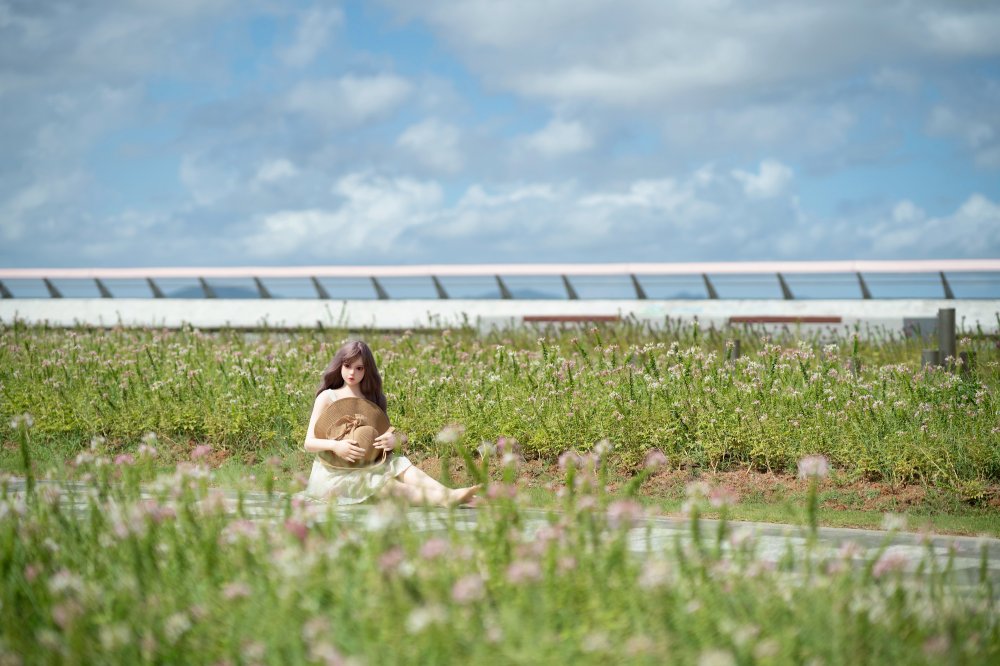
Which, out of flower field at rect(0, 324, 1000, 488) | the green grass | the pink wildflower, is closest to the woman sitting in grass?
flower field at rect(0, 324, 1000, 488)

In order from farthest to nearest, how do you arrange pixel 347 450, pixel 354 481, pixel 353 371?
pixel 353 371 < pixel 354 481 < pixel 347 450

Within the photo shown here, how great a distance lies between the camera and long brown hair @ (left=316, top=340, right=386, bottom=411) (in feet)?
26.9

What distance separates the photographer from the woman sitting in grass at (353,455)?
26.0 feet

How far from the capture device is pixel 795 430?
934 cm

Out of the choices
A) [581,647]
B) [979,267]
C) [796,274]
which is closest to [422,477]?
[581,647]

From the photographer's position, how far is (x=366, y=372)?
826 centimetres

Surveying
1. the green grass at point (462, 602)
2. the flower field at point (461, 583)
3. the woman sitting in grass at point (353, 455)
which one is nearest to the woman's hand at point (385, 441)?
the woman sitting in grass at point (353, 455)

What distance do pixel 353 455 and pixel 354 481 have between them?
0.83 ft

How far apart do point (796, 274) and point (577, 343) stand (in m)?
13.6

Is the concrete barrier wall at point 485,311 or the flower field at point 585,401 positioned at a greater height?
the concrete barrier wall at point 485,311

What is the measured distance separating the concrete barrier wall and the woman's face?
1109 cm

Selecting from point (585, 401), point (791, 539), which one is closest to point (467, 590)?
point (791, 539)

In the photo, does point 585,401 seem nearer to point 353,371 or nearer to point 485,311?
point 353,371

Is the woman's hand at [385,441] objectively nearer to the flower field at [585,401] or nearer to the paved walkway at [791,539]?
the paved walkway at [791,539]
